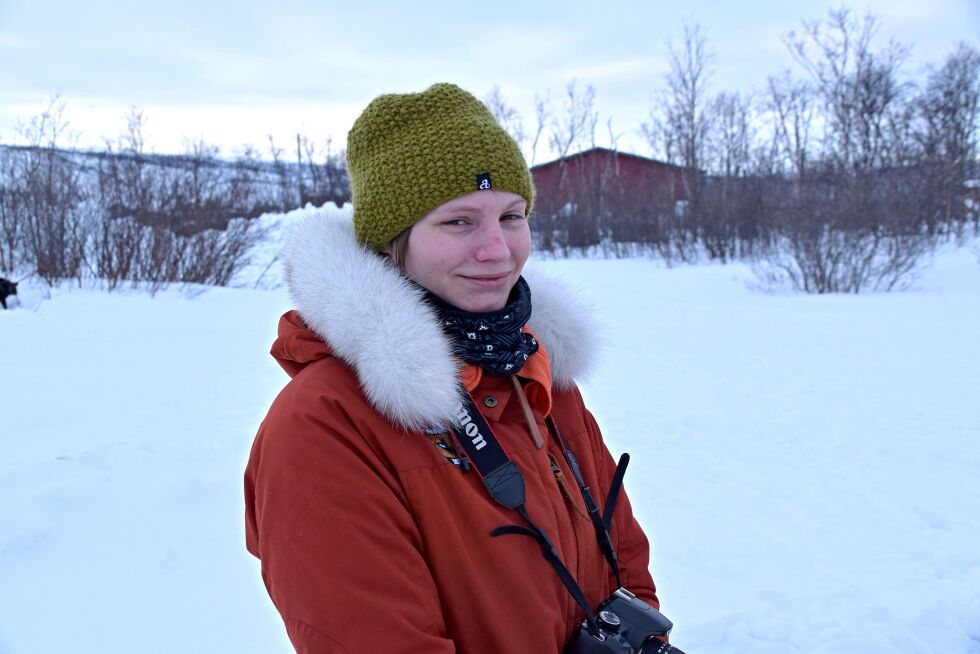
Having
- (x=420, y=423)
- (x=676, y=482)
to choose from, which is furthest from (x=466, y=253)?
(x=676, y=482)

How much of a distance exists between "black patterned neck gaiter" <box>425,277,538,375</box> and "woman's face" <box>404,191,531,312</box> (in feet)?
0.06

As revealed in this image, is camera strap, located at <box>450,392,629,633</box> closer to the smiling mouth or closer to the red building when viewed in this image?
the smiling mouth

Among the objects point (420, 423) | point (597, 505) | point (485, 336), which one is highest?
point (485, 336)

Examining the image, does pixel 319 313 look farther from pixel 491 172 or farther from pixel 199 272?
pixel 199 272

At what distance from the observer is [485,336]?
4.98 feet

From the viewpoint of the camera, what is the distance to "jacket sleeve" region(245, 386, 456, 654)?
1.14 meters

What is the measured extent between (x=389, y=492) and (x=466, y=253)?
0.52 meters

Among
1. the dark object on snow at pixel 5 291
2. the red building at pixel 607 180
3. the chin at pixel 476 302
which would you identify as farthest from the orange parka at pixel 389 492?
the red building at pixel 607 180

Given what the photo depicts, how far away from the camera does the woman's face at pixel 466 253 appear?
4.86ft

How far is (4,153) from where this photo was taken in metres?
12.1

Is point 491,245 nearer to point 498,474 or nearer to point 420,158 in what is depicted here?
point 420,158

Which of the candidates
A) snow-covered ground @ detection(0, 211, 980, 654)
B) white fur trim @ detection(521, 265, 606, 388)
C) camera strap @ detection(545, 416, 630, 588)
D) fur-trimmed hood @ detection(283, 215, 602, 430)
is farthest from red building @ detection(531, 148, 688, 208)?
fur-trimmed hood @ detection(283, 215, 602, 430)

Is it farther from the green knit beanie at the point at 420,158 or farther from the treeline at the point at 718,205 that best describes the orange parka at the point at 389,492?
the treeline at the point at 718,205

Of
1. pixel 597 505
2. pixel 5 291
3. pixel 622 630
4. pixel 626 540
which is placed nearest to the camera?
pixel 622 630
